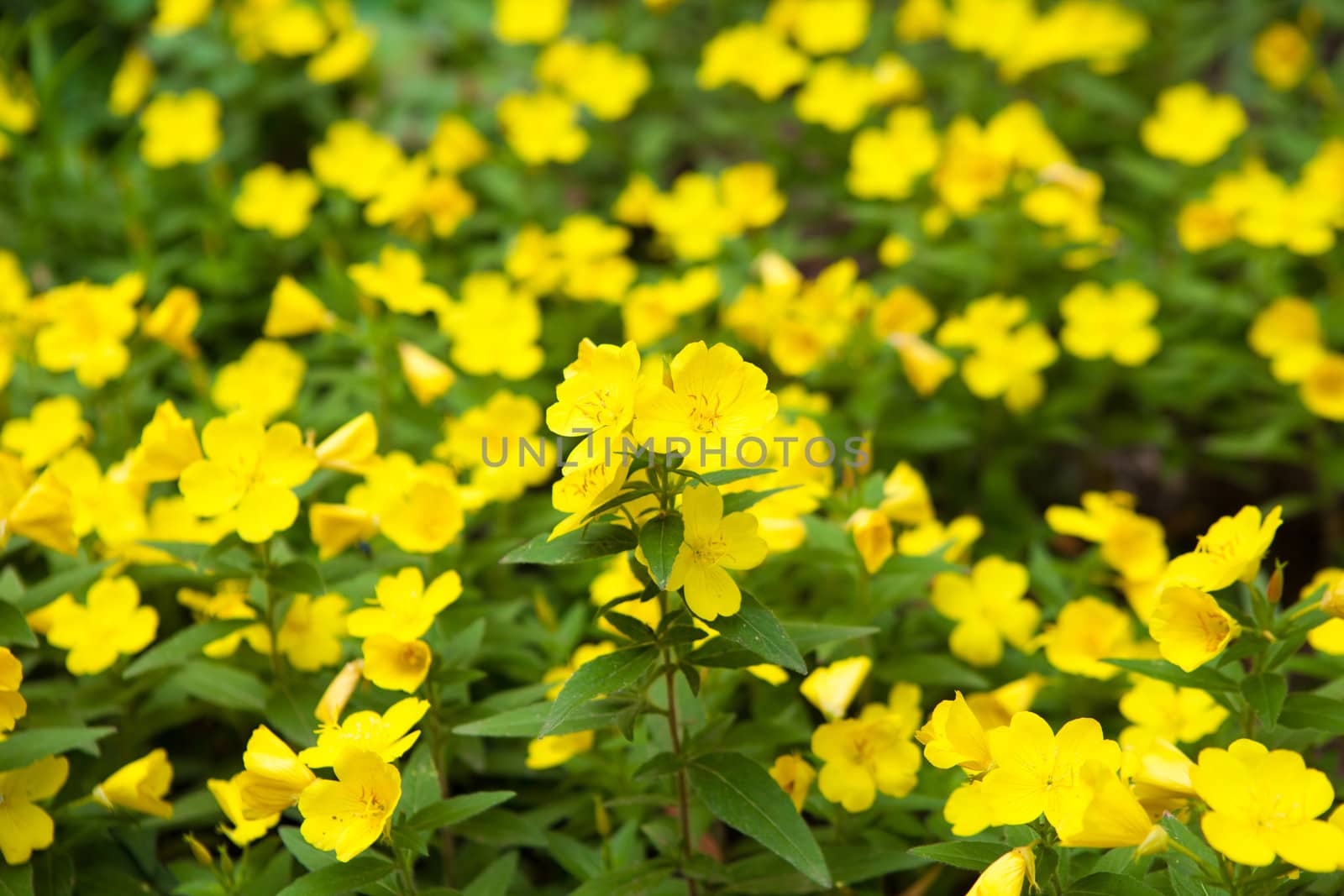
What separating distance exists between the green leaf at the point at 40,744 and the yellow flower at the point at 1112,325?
7.43 ft

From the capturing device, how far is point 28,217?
11.2 ft

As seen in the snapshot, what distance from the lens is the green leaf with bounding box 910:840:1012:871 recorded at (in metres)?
1.42

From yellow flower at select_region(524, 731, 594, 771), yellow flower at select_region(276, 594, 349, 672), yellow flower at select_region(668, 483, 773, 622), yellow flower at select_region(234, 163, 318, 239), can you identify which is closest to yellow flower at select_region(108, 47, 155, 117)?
yellow flower at select_region(234, 163, 318, 239)

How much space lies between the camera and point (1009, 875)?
52.4 inches

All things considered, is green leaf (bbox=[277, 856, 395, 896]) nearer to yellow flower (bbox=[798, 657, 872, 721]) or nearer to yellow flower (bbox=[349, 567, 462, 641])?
yellow flower (bbox=[349, 567, 462, 641])

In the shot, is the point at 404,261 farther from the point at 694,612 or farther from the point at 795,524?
the point at 694,612

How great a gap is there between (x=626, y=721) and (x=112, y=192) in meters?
2.88

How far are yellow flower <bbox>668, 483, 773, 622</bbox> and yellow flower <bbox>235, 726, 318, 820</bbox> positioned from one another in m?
0.53

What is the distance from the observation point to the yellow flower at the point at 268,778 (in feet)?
4.78

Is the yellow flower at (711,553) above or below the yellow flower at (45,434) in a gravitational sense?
above

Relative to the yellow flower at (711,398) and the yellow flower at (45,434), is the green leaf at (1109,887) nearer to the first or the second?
the yellow flower at (711,398)

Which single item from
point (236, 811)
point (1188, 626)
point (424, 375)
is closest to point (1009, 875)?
point (1188, 626)

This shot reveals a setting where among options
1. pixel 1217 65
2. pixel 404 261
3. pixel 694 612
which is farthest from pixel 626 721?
pixel 1217 65

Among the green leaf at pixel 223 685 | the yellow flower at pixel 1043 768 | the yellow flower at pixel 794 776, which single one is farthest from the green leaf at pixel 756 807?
the green leaf at pixel 223 685
